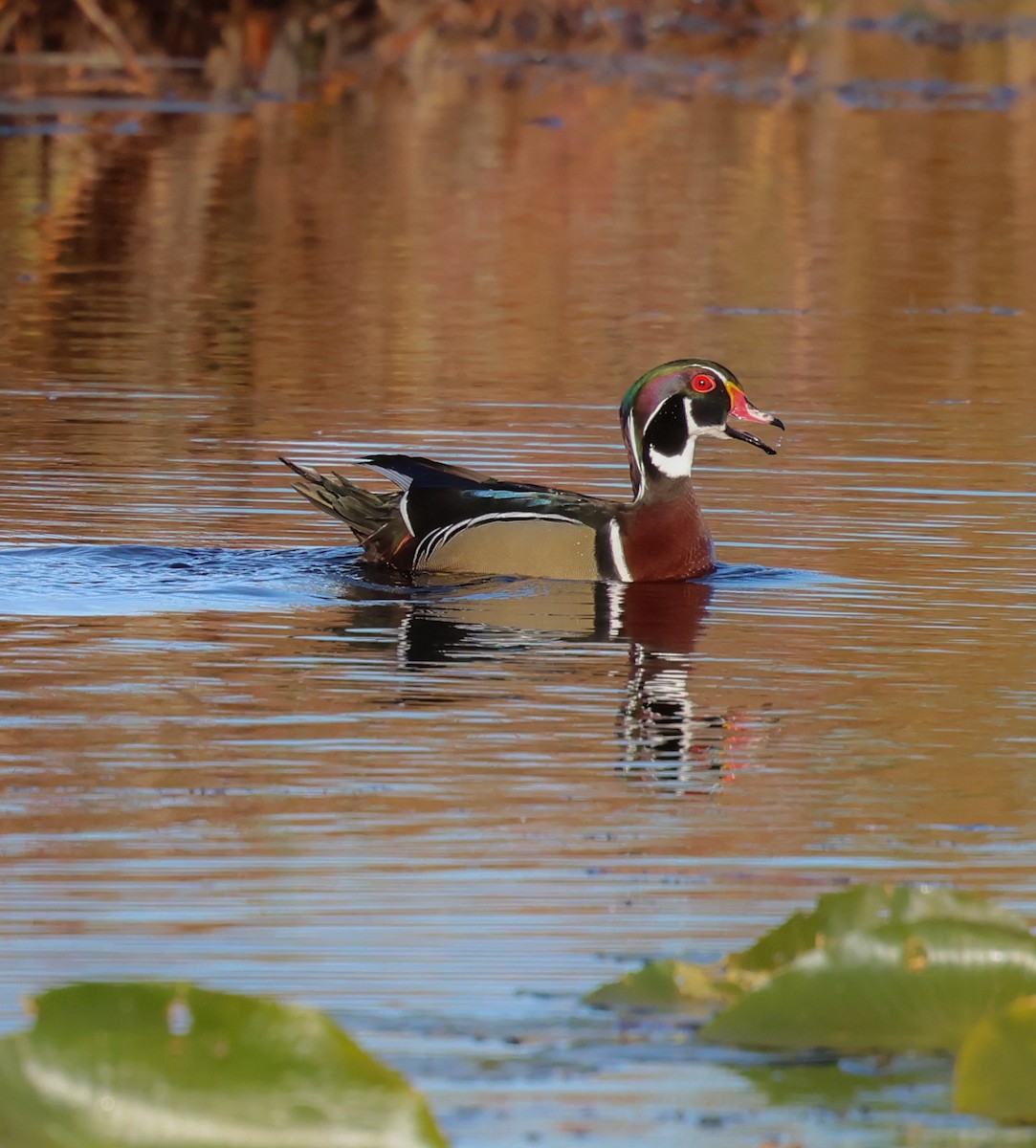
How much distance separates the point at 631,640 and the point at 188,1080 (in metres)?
5.38

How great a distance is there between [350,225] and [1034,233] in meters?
5.38

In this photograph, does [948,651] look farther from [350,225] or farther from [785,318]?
[350,225]

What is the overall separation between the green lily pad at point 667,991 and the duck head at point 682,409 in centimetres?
584

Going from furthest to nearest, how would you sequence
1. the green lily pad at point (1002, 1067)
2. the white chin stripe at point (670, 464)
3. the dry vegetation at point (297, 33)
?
the dry vegetation at point (297, 33) < the white chin stripe at point (670, 464) < the green lily pad at point (1002, 1067)

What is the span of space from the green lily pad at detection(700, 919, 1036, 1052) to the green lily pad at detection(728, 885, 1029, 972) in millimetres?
17

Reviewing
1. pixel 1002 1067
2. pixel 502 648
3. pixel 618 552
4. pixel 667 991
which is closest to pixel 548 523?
pixel 618 552

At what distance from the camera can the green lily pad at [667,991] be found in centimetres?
452

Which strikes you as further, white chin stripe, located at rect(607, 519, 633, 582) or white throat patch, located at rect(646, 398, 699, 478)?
white throat patch, located at rect(646, 398, 699, 478)

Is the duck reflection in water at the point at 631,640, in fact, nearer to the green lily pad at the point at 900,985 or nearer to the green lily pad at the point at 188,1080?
the green lily pad at the point at 900,985

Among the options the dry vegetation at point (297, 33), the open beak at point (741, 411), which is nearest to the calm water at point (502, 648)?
the open beak at point (741, 411)

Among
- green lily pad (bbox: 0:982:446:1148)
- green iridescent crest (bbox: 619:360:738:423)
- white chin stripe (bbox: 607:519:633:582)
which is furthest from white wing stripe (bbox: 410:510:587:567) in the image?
green lily pad (bbox: 0:982:446:1148)

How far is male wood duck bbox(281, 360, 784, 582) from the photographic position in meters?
9.91

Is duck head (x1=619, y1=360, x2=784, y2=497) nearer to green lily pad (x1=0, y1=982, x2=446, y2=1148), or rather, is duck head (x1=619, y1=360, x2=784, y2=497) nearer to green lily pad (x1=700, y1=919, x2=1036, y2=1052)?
green lily pad (x1=700, y1=919, x2=1036, y2=1052)

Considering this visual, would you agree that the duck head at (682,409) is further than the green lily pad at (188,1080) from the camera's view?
Yes
